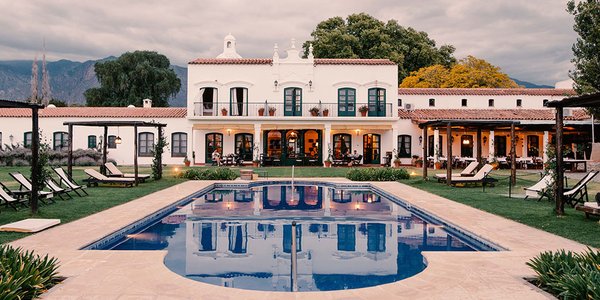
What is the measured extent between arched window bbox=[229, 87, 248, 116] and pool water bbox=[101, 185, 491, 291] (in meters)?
14.5

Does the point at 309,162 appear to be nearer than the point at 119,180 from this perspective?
No

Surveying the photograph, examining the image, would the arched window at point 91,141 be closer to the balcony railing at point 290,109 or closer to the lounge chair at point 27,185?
the balcony railing at point 290,109

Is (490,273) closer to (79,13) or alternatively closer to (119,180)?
(119,180)

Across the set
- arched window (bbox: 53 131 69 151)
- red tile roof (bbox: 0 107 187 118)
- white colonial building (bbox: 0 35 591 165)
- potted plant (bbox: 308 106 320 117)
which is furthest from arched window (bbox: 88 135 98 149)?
potted plant (bbox: 308 106 320 117)

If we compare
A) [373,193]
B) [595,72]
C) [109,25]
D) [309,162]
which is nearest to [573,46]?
[595,72]

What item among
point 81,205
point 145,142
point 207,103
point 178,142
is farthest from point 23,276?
point 145,142

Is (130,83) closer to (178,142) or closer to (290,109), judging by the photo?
(178,142)

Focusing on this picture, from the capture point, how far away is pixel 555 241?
21.8 feet

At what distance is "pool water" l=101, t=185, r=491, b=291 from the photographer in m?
5.64

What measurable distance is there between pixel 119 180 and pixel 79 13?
54.1 ft

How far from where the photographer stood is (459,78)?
35250mm

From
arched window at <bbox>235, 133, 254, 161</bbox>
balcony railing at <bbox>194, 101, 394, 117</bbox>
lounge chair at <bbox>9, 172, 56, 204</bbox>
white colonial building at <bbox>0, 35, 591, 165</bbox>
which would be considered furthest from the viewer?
arched window at <bbox>235, 133, 254, 161</bbox>

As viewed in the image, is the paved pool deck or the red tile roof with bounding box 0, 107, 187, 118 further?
the red tile roof with bounding box 0, 107, 187, 118

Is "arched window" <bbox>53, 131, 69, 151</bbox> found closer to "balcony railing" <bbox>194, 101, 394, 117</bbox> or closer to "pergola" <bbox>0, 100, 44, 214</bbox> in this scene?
"balcony railing" <bbox>194, 101, 394, 117</bbox>
